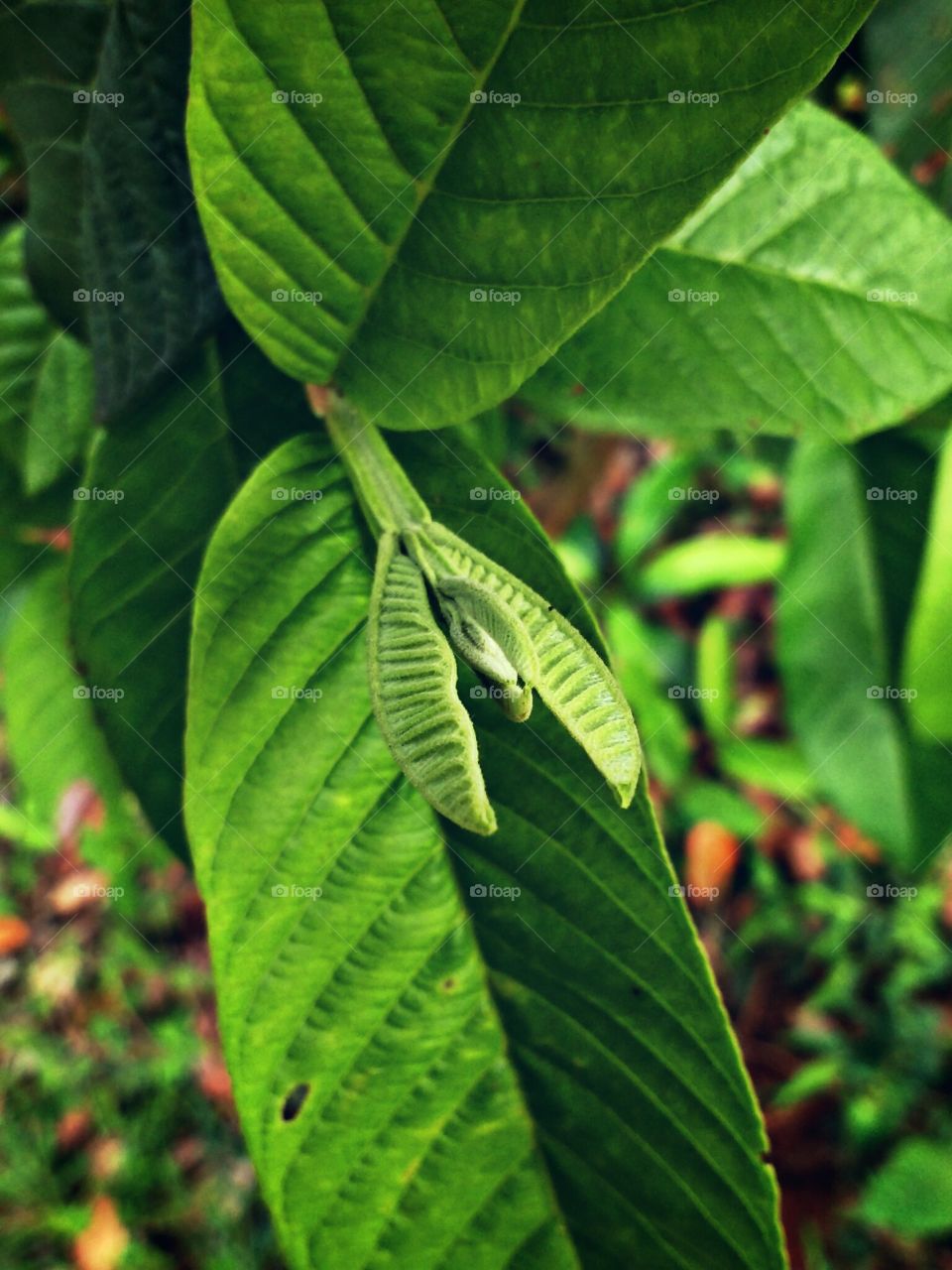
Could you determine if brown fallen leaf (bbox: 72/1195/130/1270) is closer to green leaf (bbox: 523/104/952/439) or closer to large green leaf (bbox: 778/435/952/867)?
large green leaf (bbox: 778/435/952/867)

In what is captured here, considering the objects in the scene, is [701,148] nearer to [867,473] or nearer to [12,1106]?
[867,473]

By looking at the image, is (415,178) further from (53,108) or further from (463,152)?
(53,108)

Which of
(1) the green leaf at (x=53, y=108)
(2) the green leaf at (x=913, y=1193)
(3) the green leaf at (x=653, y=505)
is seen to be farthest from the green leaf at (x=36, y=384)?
(2) the green leaf at (x=913, y=1193)

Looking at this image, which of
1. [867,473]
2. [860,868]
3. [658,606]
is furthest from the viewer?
[658,606]

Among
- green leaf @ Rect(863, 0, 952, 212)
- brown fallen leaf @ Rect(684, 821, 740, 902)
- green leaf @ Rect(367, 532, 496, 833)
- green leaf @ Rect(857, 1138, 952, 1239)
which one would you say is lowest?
green leaf @ Rect(857, 1138, 952, 1239)

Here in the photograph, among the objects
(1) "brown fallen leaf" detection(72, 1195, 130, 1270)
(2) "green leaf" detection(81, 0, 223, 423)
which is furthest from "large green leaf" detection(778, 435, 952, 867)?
(1) "brown fallen leaf" detection(72, 1195, 130, 1270)

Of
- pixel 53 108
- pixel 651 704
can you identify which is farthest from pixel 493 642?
pixel 651 704

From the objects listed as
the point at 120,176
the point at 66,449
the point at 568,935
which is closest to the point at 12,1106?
the point at 66,449
